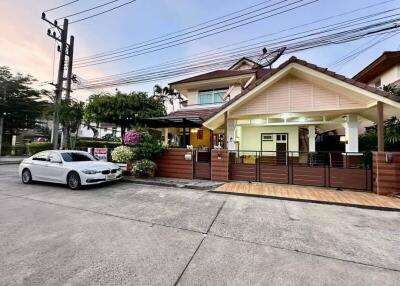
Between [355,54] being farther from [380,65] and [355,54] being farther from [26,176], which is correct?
[26,176]

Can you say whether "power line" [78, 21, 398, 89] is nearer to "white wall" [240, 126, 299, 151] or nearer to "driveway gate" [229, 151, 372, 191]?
"white wall" [240, 126, 299, 151]

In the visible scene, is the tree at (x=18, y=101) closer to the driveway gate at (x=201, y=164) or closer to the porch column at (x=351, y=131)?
the driveway gate at (x=201, y=164)

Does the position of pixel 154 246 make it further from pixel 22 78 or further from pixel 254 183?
pixel 22 78

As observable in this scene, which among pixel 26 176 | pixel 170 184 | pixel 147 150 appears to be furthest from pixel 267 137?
pixel 26 176

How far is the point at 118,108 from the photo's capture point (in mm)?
15766

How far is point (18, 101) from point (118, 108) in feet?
56.6

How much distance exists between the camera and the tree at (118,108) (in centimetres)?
1555

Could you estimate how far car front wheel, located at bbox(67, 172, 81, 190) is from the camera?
7.54m

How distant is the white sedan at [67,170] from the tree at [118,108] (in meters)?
7.21

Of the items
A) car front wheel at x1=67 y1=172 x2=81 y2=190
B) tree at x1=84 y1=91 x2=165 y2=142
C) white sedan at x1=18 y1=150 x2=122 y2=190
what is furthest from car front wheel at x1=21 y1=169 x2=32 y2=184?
tree at x1=84 y1=91 x2=165 y2=142

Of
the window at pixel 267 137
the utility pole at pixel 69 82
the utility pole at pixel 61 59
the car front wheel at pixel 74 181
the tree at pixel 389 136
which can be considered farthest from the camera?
the utility pole at pixel 61 59

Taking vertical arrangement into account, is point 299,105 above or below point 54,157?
above

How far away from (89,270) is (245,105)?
8377 mm

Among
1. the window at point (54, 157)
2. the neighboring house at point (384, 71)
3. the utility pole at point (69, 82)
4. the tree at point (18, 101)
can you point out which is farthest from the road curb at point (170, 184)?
the tree at point (18, 101)
